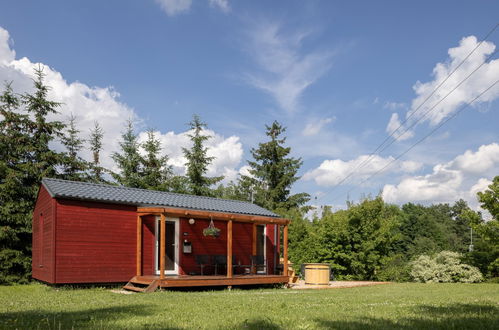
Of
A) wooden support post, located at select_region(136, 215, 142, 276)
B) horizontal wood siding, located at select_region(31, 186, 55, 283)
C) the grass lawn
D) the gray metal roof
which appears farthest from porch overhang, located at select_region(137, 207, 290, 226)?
the grass lawn

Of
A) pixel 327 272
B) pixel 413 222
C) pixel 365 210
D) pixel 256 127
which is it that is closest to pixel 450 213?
pixel 413 222

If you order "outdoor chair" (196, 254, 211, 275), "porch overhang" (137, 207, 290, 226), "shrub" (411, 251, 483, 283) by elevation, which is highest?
"porch overhang" (137, 207, 290, 226)

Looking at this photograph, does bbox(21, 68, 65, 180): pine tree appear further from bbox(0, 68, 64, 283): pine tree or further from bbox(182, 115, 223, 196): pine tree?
bbox(182, 115, 223, 196): pine tree

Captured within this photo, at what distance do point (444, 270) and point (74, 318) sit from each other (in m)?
17.3

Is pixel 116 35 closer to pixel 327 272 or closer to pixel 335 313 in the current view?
pixel 327 272

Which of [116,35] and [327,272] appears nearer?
[327,272]

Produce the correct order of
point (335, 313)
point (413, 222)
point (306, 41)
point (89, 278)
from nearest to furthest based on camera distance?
1. point (335, 313)
2. point (89, 278)
3. point (306, 41)
4. point (413, 222)

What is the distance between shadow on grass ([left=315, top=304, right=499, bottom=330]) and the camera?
5.66m

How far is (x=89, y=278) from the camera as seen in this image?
45.6 ft

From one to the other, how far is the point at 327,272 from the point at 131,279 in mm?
7228

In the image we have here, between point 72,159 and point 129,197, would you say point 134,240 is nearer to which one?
point 129,197

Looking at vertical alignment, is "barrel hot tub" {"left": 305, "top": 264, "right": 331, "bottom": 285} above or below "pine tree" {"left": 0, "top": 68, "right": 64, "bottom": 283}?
below

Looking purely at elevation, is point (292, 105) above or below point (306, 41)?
below

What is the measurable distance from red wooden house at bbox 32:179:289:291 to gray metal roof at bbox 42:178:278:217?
36mm
